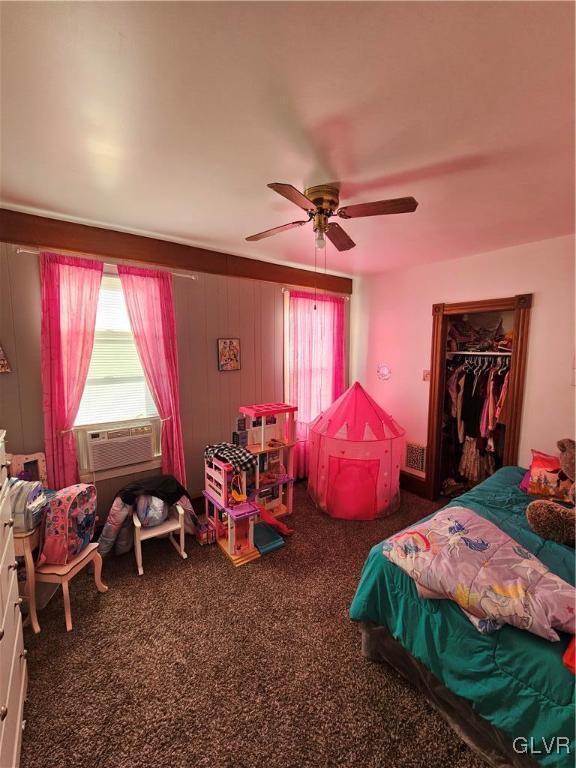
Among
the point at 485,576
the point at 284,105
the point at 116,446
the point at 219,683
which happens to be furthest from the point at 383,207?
the point at 116,446

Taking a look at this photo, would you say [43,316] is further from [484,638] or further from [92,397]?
[484,638]

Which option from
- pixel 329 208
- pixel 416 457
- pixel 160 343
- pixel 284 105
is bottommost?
pixel 416 457

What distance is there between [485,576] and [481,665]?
339mm

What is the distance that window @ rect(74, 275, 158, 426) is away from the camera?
271cm

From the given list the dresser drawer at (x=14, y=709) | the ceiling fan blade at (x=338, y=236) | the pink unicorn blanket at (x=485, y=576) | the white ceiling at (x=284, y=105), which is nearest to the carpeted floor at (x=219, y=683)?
the dresser drawer at (x=14, y=709)

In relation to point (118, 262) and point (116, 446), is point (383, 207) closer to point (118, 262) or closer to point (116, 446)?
point (118, 262)

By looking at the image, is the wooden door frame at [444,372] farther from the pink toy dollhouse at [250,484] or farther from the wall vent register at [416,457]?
the pink toy dollhouse at [250,484]

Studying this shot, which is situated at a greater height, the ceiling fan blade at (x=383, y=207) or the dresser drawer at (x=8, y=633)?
the ceiling fan blade at (x=383, y=207)

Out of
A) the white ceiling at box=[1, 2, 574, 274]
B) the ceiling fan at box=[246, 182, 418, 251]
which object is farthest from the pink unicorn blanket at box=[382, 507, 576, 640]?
the white ceiling at box=[1, 2, 574, 274]

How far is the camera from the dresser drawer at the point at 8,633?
3.85 ft

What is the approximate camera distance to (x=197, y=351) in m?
3.20

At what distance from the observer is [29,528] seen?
192cm

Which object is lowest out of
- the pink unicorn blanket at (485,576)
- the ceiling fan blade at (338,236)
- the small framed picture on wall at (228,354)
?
the pink unicorn blanket at (485,576)

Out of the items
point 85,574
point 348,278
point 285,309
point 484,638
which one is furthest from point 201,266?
point 484,638
